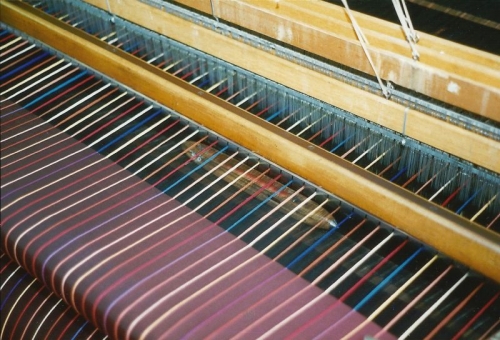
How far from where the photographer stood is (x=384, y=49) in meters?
2.30

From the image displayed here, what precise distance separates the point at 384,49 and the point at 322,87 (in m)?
0.31

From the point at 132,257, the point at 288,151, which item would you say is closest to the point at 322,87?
the point at 288,151

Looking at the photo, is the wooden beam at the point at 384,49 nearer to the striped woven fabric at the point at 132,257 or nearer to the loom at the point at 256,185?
the loom at the point at 256,185

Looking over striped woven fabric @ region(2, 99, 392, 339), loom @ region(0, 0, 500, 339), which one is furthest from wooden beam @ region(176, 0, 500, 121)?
striped woven fabric @ region(2, 99, 392, 339)

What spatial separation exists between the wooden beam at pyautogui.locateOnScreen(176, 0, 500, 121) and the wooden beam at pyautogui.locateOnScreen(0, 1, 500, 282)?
0.34 meters

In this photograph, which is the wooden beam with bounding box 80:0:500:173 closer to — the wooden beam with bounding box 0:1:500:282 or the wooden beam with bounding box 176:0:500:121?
the wooden beam with bounding box 176:0:500:121

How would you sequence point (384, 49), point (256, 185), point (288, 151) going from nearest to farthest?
point (384, 49), point (288, 151), point (256, 185)

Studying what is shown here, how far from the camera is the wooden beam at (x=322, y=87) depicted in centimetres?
218

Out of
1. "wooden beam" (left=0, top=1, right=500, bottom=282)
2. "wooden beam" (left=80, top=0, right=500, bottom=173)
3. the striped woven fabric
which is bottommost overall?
the striped woven fabric

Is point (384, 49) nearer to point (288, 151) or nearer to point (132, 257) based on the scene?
point (288, 151)

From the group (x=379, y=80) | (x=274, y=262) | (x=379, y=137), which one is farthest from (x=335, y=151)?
(x=274, y=262)

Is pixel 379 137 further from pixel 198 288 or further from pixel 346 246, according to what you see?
pixel 198 288

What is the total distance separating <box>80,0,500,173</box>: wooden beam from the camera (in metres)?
2.18

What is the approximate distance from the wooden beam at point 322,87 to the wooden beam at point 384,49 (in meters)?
0.08
